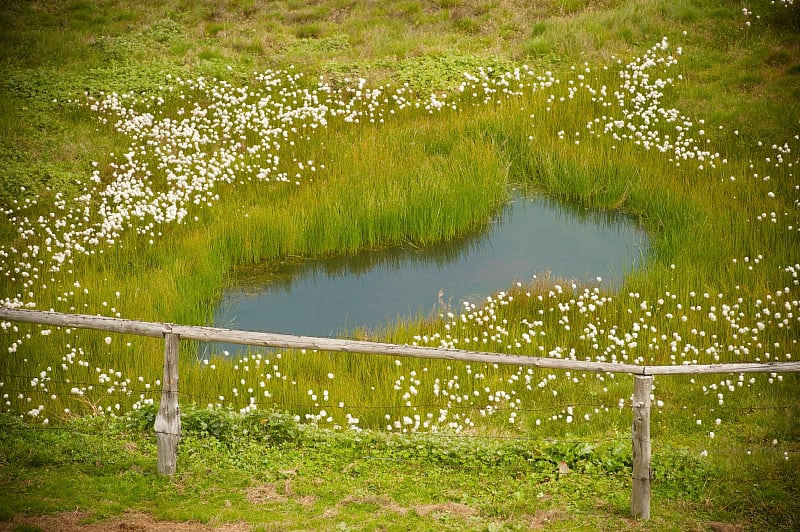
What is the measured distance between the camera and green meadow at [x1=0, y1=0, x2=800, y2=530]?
10.1 m

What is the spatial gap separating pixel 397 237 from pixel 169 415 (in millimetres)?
10032

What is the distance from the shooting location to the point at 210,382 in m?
13.6

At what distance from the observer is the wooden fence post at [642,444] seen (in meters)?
9.26

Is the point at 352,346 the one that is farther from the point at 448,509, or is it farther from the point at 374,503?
the point at 448,509

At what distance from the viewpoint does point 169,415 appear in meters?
9.87

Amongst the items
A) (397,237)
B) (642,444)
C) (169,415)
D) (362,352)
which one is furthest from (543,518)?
(397,237)

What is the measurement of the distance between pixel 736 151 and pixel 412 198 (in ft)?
22.7

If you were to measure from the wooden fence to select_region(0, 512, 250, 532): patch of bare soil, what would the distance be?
945mm

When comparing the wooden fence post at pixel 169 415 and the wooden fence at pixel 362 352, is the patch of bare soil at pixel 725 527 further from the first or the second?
the wooden fence post at pixel 169 415

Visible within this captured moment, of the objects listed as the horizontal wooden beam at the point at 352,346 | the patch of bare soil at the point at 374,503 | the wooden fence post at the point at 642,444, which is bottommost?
the patch of bare soil at the point at 374,503

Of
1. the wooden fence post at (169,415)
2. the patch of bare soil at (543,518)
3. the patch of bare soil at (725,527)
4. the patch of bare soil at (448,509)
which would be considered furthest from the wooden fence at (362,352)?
the patch of bare soil at (448,509)

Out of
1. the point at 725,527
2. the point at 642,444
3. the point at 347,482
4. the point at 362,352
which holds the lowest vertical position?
the point at 725,527

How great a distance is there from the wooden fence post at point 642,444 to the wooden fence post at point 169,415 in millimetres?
4637

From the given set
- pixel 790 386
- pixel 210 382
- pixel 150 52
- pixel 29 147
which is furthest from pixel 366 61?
pixel 790 386
